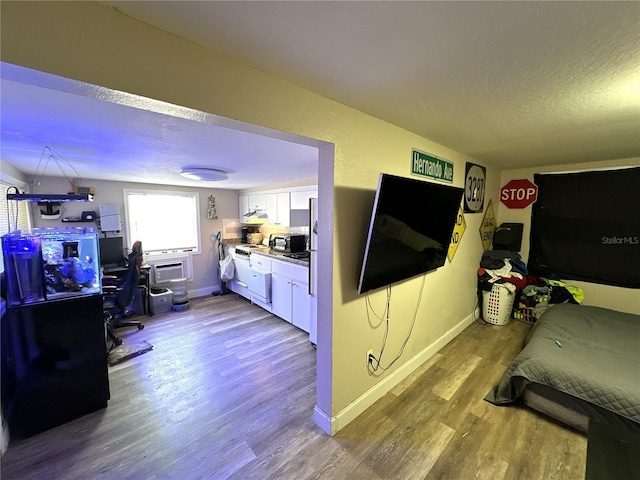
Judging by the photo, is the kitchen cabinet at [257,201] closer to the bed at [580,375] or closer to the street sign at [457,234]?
the street sign at [457,234]

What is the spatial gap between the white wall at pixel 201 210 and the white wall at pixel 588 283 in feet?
16.0

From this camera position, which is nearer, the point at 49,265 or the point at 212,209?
the point at 49,265

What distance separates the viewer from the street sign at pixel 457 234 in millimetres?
2855

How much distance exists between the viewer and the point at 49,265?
1835 mm

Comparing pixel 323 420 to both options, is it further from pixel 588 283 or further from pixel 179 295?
pixel 588 283

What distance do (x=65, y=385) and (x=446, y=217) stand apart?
10.6ft

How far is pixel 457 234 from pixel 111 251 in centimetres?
485

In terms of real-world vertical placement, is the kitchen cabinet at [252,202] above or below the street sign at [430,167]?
below

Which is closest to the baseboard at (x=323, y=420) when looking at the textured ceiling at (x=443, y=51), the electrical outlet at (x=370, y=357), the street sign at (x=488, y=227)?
the electrical outlet at (x=370, y=357)

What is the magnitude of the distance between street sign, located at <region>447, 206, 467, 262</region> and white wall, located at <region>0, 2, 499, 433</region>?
5.8 inches

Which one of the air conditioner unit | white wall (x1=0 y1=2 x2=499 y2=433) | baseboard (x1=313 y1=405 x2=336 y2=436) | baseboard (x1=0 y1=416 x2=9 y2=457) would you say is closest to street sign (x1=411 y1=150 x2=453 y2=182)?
white wall (x1=0 y1=2 x2=499 y2=433)

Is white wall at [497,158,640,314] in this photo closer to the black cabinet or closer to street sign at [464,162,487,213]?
street sign at [464,162,487,213]

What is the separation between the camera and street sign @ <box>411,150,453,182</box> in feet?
7.20

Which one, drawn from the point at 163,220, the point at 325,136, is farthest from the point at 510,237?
the point at 163,220
